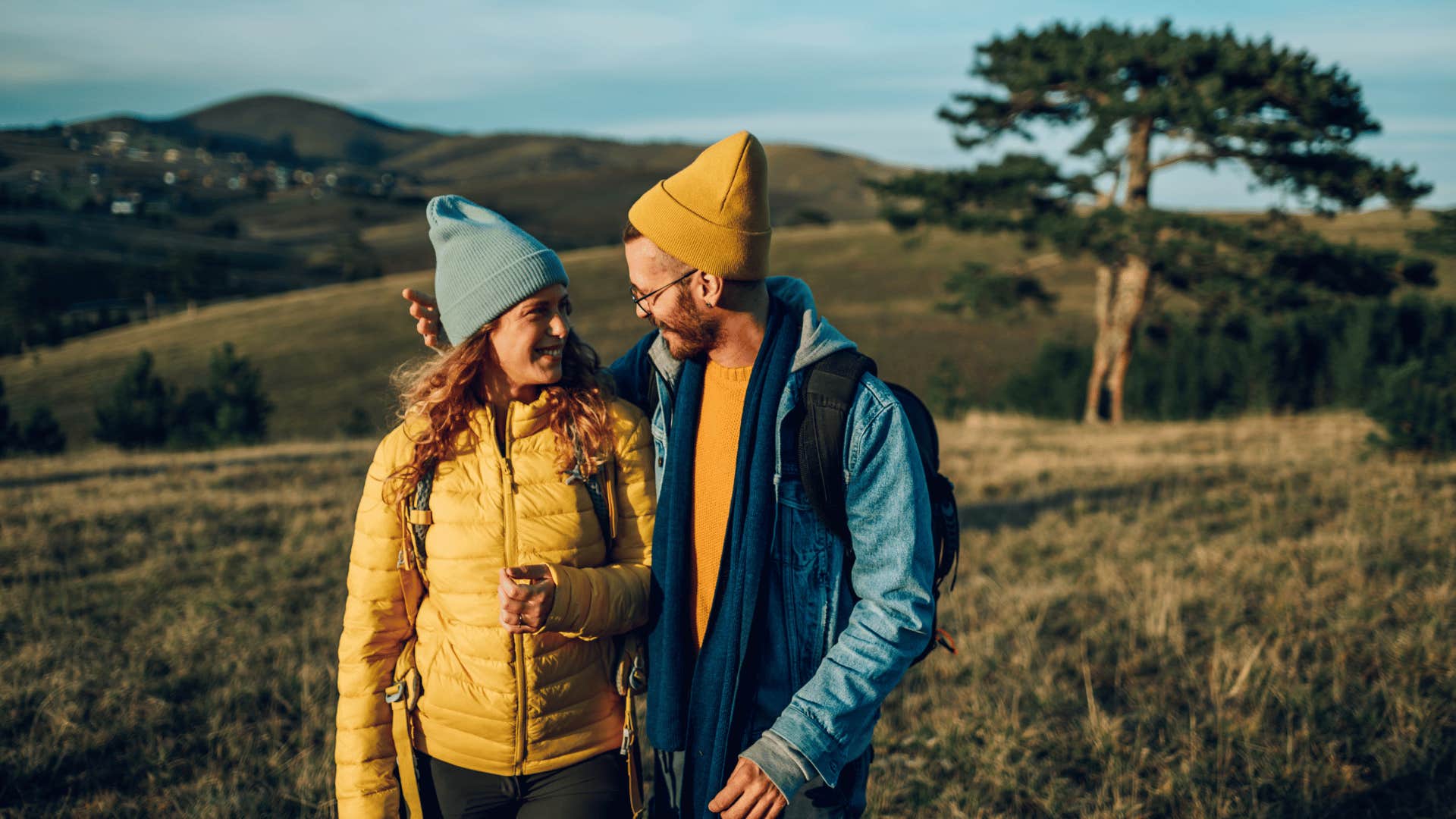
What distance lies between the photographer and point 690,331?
2131 millimetres

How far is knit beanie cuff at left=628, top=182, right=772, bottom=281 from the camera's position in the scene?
6.68 ft

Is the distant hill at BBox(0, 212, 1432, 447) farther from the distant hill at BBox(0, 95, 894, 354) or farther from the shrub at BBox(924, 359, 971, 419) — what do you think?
the distant hill at BBox(0, 95, 894, 354)

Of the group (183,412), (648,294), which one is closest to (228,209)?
(183,412)

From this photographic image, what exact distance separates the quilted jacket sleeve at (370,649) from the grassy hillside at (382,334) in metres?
30.5

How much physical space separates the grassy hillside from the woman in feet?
100

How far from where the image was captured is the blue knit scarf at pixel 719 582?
6.54 feet

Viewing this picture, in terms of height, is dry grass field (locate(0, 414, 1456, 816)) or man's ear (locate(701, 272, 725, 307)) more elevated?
man's ear (locate(701, 272, 725, 307))

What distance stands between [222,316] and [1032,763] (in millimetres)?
56758

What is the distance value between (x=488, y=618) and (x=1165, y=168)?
2259cm

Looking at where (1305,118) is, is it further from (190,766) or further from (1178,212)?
(190,766)

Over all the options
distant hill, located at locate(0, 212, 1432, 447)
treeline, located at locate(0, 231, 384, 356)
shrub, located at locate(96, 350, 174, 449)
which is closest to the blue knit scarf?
shrub, located at locate(96, 350, 174, 449)

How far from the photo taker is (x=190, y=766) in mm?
3646

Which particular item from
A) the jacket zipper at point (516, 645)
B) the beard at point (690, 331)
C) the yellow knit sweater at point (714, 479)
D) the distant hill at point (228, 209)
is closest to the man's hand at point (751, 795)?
the yellow knit sweater at point (714, 479)

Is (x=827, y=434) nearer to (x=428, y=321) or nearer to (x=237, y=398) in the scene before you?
(x=428, y=321)
